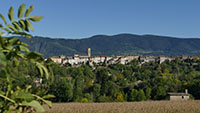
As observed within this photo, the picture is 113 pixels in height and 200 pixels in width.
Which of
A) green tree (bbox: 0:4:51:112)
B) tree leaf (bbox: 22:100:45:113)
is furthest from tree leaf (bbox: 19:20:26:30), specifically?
tree leaf (bbox: 22:100:45:113)

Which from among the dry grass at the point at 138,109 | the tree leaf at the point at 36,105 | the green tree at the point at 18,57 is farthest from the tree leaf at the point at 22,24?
the dry grass at the point at 138,109

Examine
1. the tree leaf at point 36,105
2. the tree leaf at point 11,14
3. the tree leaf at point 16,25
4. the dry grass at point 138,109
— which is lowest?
the dry grass at point 138,109

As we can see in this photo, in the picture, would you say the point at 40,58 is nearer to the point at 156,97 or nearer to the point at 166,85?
the point at 156,97

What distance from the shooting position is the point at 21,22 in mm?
2568

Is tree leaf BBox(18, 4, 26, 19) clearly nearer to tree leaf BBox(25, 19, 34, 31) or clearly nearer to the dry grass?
tree leaf BBox(25, 19, 34, 31)

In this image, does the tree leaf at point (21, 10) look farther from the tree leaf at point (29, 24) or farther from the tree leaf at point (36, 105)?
the tree leaf at point (36, 105)

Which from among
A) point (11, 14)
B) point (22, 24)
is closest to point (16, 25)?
point (22, 24)

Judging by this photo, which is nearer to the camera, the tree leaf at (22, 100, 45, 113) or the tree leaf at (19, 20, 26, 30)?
the tree leaf at (22, 100, 45, 113)

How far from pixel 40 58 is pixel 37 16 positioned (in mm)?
353

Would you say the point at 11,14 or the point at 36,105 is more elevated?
the point at 11,14

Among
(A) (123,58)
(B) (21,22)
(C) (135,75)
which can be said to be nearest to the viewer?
(B) (21,22)

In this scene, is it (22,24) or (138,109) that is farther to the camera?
(138,109)

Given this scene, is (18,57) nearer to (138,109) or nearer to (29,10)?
(29,10)

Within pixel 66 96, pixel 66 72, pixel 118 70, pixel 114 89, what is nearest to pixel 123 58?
pixel 118 70
